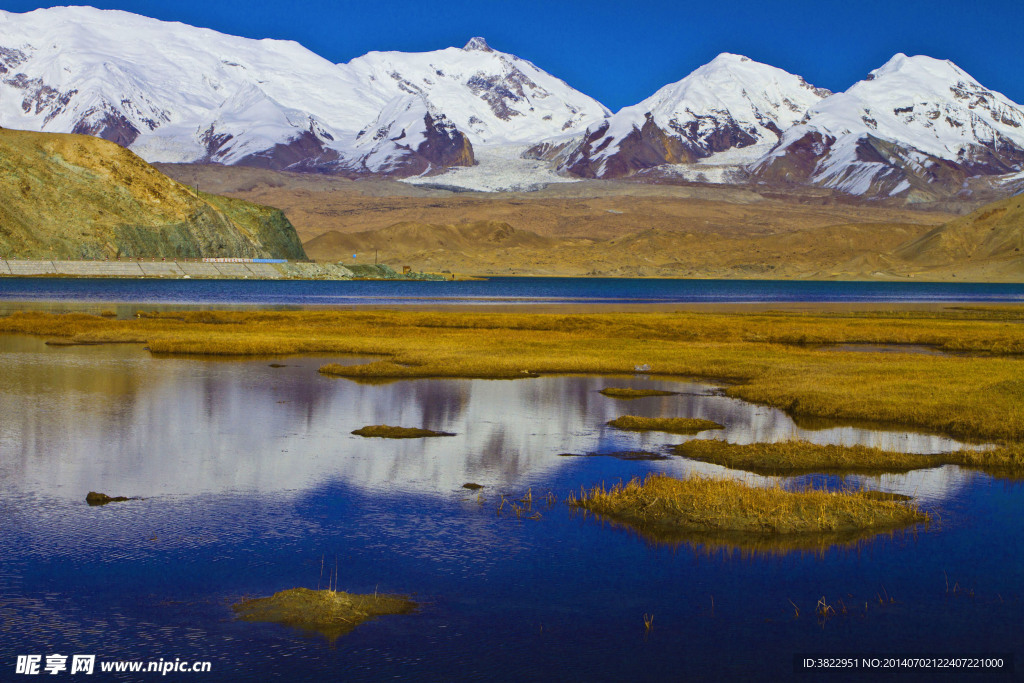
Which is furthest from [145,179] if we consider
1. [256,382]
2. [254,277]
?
[256,382]

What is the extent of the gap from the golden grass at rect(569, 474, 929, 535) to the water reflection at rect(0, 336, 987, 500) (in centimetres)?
255

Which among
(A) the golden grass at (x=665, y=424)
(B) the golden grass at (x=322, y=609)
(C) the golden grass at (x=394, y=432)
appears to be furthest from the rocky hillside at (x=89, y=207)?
(B) the golden grass at (x=322, y=609)

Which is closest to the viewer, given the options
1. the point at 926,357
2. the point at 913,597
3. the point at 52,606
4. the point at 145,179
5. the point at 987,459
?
the point at 52,606

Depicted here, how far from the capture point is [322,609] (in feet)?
47.8

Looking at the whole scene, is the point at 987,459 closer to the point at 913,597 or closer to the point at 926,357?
the point at 913,597

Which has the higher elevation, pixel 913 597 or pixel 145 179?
pixel 145 179

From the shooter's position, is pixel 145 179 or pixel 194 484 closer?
pixel 194 484

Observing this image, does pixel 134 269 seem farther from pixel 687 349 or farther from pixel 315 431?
pixel 315 431

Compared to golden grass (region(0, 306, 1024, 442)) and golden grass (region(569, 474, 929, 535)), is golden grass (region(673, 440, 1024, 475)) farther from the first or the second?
golden grass (region(569, 474, 929, 535))

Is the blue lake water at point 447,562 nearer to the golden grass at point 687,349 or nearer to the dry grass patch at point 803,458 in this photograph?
the dry grass patch at point 803,458

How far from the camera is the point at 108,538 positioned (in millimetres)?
17781

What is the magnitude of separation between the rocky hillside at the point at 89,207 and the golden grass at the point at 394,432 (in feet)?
496

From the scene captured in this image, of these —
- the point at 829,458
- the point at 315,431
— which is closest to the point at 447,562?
the point at 829,458

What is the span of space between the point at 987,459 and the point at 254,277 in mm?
180393
